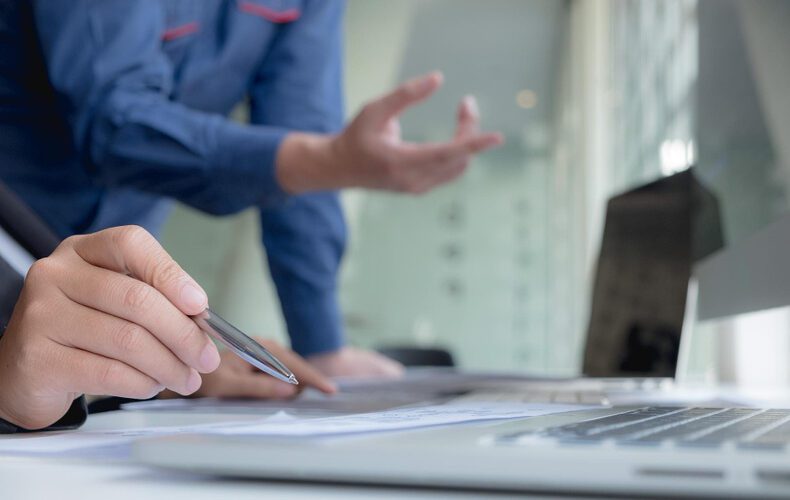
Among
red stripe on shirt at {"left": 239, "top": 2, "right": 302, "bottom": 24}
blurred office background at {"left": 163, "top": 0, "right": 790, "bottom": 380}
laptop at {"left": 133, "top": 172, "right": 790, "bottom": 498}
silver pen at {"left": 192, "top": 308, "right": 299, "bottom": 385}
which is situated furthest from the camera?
blurred office background at {"left": 163, "top": 0, "right": 790, "bottom": 380}

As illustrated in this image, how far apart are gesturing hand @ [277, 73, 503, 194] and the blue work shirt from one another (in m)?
0.03

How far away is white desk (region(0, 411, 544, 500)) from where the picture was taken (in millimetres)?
250

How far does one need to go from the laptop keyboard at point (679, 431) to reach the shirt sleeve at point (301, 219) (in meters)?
1.02

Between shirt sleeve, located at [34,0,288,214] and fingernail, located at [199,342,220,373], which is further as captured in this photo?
shirt sleeve, located at [34,0,288,214]

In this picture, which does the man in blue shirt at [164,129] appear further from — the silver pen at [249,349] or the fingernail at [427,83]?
the silver pen at [249,349]

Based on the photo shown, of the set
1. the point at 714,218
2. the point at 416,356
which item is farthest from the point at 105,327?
the point at 416,356

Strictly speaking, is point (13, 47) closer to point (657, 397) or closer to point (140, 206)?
point (140, 206)

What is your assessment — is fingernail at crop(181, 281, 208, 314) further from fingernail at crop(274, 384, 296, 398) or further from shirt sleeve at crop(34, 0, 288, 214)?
shirt sleeve at crop(34, 0, 288, 214)

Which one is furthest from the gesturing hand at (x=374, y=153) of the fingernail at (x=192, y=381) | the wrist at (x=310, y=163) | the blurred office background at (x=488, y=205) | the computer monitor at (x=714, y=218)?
the blurred office background at (x=488, y=205)

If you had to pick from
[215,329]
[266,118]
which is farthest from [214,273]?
[215,329]

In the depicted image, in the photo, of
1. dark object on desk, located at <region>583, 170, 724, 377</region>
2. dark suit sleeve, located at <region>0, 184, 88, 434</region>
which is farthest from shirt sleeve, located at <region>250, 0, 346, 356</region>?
dark suit sleeve, located at <region>0, 184, 88, 434</region>

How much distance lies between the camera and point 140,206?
122cm

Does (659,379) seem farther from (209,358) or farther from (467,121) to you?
(209,358)

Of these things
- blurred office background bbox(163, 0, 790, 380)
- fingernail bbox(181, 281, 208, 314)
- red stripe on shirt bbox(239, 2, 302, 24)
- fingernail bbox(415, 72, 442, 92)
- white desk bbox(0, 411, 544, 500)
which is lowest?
blurred office background bbox(163, 0, 790, 380)
